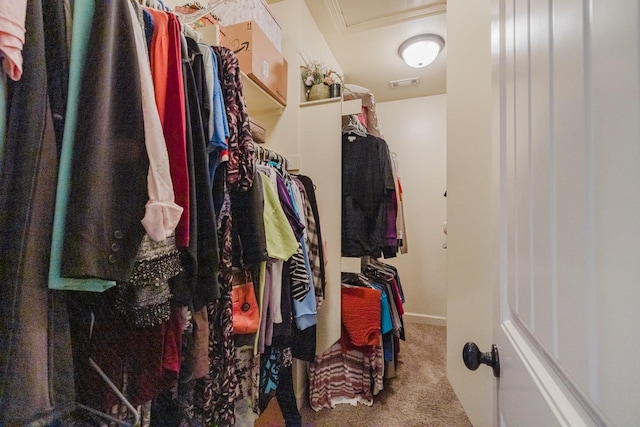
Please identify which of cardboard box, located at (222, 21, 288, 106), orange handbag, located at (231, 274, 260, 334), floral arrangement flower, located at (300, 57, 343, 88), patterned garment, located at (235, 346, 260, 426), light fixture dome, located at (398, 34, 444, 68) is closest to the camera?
orange handbag, located at (231, 274, 260, 334)

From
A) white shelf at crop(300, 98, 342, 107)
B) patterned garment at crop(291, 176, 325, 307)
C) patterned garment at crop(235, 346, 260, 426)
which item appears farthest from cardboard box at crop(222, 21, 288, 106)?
patterned garment at crop(235, 346, 260, 426)

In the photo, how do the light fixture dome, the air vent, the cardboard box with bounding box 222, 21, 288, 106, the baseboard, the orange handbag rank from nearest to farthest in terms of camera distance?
the orange handbag < the cardboard box with bounding box 222, 21, 288, 106 < the light fixture dome < the air vent < the baseboard

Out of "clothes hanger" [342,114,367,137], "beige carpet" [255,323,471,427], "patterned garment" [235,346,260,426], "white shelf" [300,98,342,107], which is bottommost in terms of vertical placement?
"beige carpet" [255,323,471,427]

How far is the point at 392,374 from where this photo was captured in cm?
175

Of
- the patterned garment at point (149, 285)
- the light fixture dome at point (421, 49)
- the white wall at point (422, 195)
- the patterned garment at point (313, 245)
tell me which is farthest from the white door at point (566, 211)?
the white wall at point (422, 195)

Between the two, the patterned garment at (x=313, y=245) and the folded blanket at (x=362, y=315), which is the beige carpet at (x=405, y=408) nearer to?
the folded blanket at (x=362, y=315)

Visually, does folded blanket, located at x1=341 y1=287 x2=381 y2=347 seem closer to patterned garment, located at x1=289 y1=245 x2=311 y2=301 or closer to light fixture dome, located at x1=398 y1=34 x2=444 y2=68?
patterned garment, located at x1=289 y1=245 x2=311 y2=301

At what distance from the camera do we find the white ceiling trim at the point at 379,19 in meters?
1.66

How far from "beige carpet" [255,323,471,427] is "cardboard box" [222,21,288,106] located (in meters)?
1.67

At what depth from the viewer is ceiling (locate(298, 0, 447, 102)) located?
65.8 inches

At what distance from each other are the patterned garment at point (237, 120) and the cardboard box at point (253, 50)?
0.40m

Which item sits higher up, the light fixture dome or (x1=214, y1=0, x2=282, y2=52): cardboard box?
the light fixture dome

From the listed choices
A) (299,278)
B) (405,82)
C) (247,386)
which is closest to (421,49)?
(405,82)

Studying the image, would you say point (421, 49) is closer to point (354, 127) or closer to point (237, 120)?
point (354, 127)
